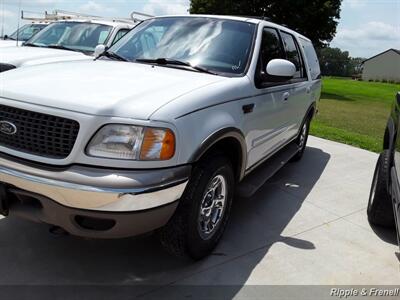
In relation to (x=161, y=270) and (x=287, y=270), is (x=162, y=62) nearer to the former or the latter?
(x=161, y=270)

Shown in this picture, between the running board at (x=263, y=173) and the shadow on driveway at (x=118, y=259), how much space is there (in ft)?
1.17

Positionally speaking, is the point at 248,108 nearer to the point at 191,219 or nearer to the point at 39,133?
the point at 191,219

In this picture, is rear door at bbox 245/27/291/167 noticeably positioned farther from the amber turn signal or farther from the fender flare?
the amber turn signal

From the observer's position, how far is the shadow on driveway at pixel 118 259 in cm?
303

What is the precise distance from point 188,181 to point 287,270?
3.86ft

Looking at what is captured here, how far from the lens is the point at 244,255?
3535mm

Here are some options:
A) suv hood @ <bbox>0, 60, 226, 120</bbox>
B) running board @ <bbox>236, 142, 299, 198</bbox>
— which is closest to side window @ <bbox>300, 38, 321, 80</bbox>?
running board @ <bbox>236, 142, 299, 198</bbox>

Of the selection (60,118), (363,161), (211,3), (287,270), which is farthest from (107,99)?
(211,3)

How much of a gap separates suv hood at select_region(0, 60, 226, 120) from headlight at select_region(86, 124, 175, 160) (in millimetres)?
91

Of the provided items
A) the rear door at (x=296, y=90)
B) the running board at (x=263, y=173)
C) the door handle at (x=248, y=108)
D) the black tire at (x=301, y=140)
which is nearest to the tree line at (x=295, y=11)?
the black tire at (x=301, y=140)

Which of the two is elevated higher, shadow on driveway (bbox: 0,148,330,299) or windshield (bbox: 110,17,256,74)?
windshield (bbox: 110,17,256,74)

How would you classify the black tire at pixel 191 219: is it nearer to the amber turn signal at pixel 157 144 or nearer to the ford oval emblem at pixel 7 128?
the amber turn signal at pixel 157 144

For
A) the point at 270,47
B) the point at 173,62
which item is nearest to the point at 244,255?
the point at 173,62

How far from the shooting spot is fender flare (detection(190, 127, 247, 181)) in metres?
2.87
